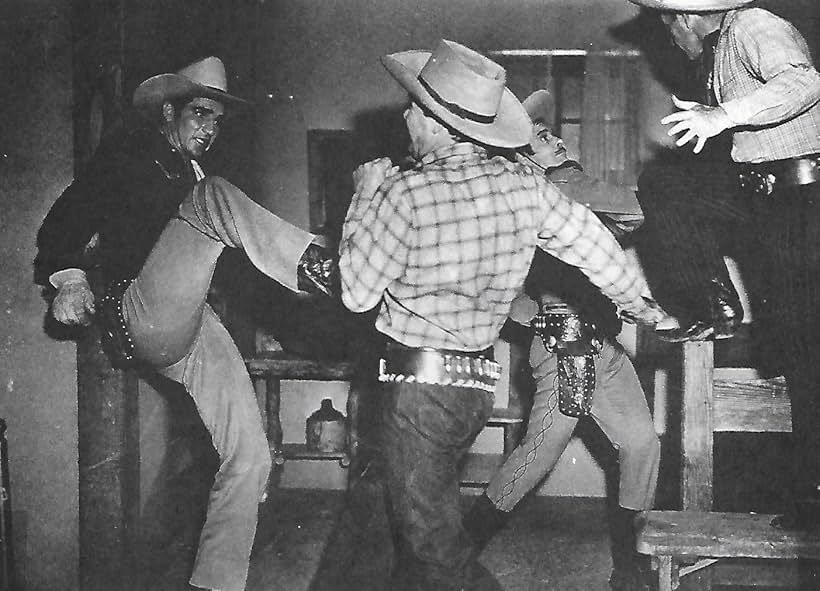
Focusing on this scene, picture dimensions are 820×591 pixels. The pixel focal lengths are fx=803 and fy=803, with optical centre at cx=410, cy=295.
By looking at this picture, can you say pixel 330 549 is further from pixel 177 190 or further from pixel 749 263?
pixel 749 263

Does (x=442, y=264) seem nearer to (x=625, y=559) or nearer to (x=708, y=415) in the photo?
(x=708, y=415)

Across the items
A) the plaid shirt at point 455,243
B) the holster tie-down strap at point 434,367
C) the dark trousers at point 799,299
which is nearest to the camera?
the plaid shirt at point 455,243

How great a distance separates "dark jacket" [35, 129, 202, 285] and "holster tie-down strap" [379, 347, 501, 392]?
1026 millimetres

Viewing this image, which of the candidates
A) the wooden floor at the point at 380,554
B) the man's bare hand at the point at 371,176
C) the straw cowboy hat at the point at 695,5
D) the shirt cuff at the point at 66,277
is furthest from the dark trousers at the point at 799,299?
the shirt cuff at the point at 66,277

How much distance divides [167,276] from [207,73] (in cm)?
85

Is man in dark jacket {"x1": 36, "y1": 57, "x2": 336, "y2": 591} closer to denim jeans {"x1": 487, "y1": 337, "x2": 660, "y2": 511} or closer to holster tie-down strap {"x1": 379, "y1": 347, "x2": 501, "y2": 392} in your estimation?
holster tie-down strap {"x1": 379, "y1": 347, "x2": 501, "y2": 392}

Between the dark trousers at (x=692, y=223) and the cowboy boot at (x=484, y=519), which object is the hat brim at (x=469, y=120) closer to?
the dark trousers at (x=692, y=223)

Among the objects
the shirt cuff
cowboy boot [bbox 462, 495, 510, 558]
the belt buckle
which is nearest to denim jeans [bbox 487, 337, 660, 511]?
cowboy boot [bbox 462, 495, 510, 558]

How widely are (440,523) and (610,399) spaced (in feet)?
3.75

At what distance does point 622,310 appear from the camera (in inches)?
95.7

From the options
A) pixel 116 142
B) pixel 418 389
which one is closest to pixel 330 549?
pixel 418 389

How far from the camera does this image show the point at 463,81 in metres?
2.05

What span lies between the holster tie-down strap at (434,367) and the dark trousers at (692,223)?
0.83 m

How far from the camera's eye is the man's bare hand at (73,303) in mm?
2549
